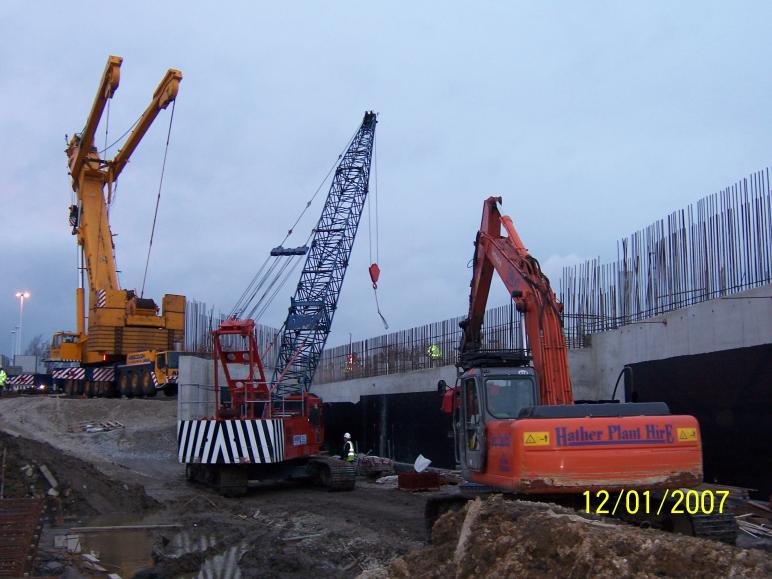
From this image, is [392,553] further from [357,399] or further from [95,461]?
[357,399]

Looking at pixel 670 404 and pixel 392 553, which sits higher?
pixel 670 404

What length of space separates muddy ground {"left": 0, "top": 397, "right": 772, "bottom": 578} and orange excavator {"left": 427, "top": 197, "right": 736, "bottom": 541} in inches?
35.6

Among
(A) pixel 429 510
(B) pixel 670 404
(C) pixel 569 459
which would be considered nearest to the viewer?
(C) pixel 569 459

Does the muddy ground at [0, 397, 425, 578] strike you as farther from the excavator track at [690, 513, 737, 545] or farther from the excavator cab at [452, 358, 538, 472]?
the excavator track at [690, 513, 737, 545]

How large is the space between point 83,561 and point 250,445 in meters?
7.47

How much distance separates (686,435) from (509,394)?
82.9 inches

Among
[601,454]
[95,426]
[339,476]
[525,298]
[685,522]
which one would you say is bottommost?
[339,476]

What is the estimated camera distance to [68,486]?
13.8 m

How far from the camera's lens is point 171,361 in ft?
94.0

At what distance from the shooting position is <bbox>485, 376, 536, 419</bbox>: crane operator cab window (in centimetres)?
896

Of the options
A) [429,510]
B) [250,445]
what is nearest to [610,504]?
[429,510]

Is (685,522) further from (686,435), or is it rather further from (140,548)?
(140,548)

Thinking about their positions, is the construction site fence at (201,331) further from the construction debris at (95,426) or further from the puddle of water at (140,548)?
the puddle of water at (140,548)
